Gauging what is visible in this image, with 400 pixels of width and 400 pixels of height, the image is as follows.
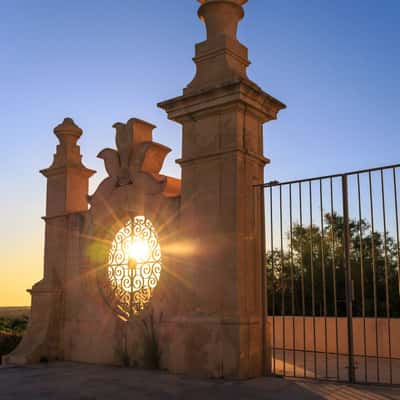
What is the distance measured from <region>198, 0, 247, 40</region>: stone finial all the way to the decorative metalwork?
3.04m

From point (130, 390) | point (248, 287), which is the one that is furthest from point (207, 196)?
point (130, 390)

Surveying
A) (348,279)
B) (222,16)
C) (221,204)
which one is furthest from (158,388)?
(222,16)

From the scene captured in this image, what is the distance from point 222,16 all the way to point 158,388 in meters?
5.02

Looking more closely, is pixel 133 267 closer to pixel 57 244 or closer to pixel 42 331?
pixel 57 244

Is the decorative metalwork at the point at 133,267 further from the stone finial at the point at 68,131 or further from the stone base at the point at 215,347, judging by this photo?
the stone finial at the point at 68,131

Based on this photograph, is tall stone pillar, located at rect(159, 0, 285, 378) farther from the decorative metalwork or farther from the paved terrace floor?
the decorative metalwork

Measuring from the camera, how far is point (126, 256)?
28.0ft

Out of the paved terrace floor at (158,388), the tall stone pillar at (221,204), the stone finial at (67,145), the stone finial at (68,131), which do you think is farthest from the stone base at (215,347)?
the stone finial at (68,131)

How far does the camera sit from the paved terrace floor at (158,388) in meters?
5.57

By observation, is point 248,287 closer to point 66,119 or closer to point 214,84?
point 214,84

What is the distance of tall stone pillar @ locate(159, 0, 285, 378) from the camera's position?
6.66 metres

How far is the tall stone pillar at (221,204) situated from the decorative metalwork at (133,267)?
2.71ft

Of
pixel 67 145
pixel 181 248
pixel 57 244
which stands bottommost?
pixel 181 248

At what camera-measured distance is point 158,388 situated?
6070 millimetres
